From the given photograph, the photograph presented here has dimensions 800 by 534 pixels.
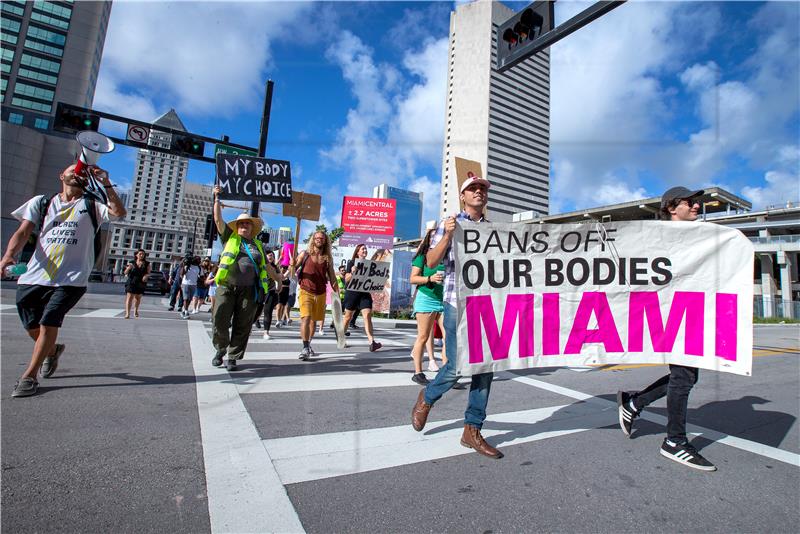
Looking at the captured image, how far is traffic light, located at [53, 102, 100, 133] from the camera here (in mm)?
12367

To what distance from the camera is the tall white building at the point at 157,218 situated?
119m

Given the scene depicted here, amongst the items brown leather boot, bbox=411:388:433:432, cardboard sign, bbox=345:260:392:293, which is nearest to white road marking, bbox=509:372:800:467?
brown leather boot, bbox=411:388:433:432

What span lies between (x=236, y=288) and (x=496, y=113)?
122325 mm

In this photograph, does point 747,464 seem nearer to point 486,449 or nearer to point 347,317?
point 486,449

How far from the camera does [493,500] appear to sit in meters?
2.01

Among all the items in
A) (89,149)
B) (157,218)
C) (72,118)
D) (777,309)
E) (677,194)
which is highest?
(157,218)

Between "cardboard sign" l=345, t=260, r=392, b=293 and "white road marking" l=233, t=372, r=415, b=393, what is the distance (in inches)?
139

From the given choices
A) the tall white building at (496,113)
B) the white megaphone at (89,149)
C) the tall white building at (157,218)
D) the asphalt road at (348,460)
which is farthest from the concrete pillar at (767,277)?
the tall white building at (157,218)

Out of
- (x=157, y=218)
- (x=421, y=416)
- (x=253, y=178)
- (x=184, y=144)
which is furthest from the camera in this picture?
(x=157, y=218)

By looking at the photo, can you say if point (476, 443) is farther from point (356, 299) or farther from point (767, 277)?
point (767, 277)

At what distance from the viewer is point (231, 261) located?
4.61 metres

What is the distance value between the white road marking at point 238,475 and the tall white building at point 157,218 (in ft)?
366

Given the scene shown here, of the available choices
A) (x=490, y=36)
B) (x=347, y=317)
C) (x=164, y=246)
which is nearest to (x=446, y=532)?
(x=347, y=317)

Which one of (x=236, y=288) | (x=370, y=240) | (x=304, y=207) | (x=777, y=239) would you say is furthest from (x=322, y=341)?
(x=777, y=239)
